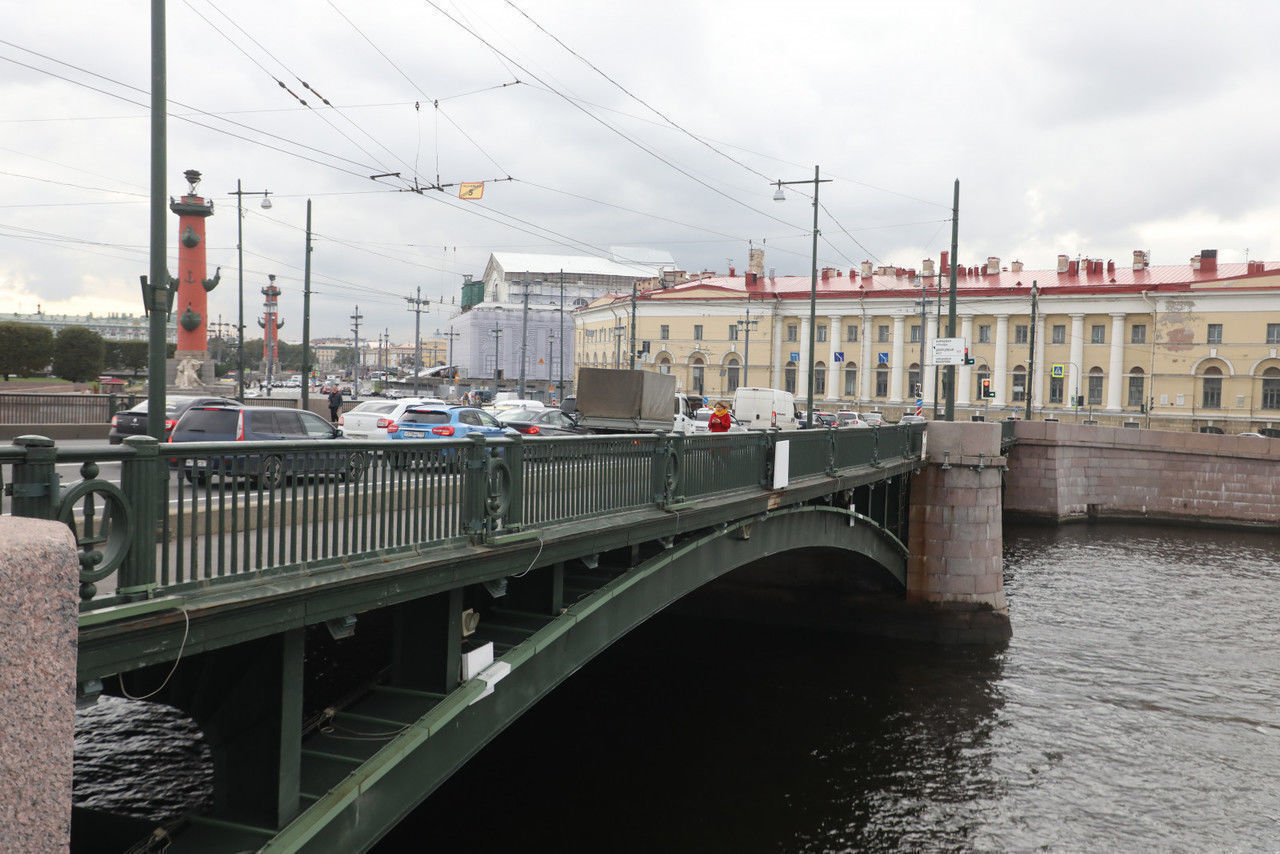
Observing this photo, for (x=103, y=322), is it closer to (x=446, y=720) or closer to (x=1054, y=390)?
(x=1054, y=390)

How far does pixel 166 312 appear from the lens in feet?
28.2

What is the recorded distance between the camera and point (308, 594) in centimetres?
522

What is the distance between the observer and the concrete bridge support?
2084 centimetres

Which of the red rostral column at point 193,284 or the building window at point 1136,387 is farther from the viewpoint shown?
the building window at point 1136,387

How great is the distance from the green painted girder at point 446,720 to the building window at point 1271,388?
2572 inches

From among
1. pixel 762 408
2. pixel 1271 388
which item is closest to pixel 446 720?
Answer: pixel 762 408

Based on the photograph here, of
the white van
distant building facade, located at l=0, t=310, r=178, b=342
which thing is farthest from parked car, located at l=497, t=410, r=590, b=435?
distant building facade, located at l=0, t=310, r=178, b=342

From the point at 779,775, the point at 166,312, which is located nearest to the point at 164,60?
the point at 166,312

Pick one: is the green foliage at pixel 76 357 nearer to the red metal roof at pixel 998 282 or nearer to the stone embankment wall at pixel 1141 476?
the red metal roof at pixel 998 282

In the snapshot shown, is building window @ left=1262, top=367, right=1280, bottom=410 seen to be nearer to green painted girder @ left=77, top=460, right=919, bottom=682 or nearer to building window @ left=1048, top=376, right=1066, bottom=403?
building window @ left=1048, top=376, right=1066, bottom=403

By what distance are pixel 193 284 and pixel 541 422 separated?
23.8m

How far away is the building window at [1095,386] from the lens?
70688 millimetres

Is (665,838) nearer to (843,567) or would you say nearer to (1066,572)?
(843,567)

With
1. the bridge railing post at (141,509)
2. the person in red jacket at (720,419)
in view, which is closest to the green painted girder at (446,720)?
the bridge railing post at (141,509)
